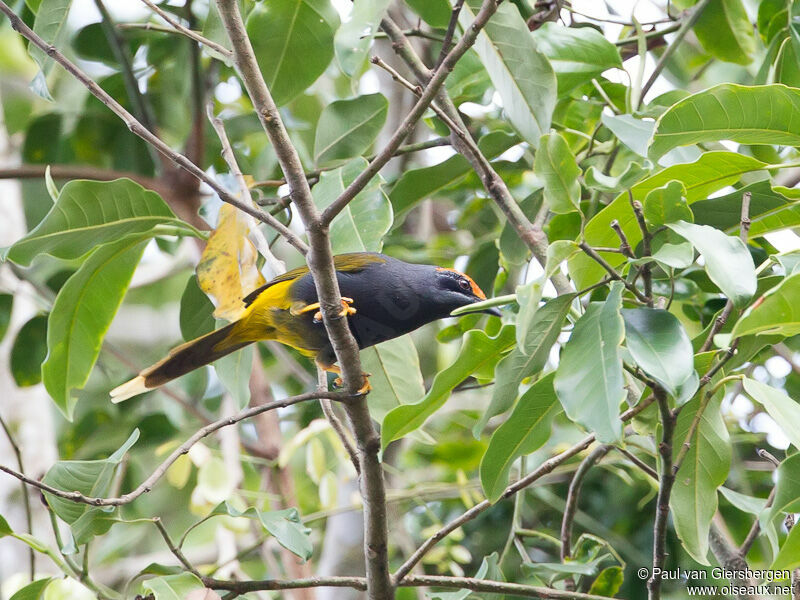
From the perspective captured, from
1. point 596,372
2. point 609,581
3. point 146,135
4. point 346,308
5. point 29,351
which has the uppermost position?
point 146,135

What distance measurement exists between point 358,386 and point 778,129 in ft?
3.59

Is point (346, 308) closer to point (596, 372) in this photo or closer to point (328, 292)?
point (328, 292)

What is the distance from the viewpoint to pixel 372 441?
1930 millimetres

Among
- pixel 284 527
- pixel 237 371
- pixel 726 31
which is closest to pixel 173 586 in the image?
pixel 284 527

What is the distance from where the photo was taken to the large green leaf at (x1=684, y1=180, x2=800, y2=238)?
6.61 ft

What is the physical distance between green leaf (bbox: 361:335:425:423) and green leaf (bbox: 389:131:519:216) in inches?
18.9

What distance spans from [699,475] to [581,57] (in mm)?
1298

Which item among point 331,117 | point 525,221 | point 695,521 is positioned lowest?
point 695,521

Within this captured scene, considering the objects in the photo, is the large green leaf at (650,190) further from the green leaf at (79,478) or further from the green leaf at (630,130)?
the green leaf at (79,478)

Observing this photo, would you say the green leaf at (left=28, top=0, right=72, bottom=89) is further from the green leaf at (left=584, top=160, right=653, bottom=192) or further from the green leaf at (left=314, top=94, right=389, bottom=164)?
the green leaf at (left=584, top=160, right=653, bottom=192)

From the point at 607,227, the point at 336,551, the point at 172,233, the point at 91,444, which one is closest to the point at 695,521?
the point at 607,227

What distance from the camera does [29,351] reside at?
3.53 m

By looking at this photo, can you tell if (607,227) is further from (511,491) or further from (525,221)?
(511,491)

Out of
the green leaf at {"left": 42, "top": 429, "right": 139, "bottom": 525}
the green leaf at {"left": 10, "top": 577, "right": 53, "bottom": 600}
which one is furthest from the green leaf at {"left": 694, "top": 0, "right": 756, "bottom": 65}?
the green leaf at {"left": 10, "top": 577, "right": 53, "bottom": 600}
